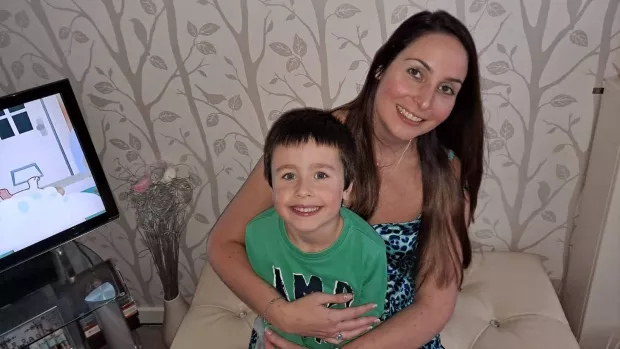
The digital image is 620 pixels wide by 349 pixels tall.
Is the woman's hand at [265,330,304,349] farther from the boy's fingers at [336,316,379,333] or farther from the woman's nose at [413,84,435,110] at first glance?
the woman's nose at [413,84,435,110]

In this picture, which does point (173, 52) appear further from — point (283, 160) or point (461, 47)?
point (461, 47)

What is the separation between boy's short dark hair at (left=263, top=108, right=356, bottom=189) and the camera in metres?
1.12

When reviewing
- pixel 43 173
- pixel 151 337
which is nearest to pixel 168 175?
pixel 43 173

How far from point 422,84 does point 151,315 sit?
171cm

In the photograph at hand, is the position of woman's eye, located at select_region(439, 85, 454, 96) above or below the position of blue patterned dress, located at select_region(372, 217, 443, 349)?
above

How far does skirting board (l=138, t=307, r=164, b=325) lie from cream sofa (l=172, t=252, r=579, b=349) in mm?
616

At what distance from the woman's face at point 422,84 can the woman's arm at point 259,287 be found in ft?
1.25

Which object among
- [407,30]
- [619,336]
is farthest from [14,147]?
[619,336]

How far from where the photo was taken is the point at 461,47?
1213mm

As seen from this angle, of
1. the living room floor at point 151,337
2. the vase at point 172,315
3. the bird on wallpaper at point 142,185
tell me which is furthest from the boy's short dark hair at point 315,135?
the living room floor at point 151,337

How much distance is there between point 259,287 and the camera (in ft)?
4.31

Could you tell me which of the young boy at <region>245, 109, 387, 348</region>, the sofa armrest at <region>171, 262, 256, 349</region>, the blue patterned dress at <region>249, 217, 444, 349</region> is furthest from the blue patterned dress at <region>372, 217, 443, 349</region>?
the sofa armrest at <region>171, 262, 256, 349</region>

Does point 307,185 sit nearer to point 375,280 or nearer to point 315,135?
point 315,135

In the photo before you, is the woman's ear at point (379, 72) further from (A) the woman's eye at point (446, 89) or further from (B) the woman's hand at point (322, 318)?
(B) the woman's hand at point (322, 318)
